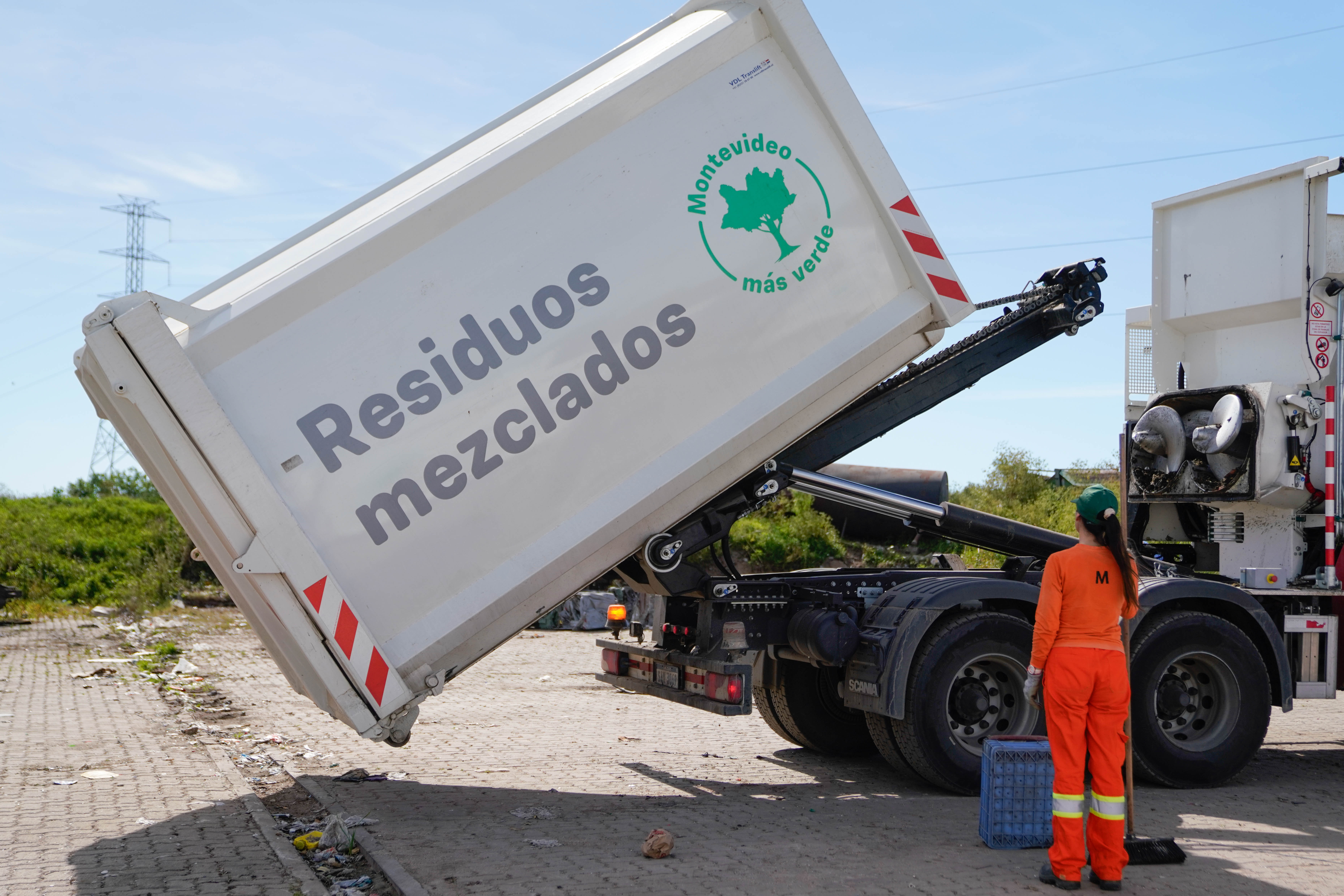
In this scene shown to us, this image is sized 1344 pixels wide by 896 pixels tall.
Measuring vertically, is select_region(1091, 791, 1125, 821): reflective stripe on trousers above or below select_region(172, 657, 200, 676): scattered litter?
above

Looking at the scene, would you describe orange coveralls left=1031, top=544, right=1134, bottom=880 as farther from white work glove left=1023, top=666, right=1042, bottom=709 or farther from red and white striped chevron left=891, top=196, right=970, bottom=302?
red and white striped chevron left=891, top=196, right=970, bottom=302

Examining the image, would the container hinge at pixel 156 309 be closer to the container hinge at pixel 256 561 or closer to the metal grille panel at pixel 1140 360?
the container hinge at pixel 256 561

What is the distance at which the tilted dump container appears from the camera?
4.65 metres

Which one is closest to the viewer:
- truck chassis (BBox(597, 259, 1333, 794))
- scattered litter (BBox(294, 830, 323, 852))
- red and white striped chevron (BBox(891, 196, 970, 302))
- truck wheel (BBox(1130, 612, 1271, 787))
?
scattered litter (BBox(294, 830, 323, 852))

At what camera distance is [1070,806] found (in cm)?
458

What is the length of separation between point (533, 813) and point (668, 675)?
1.08 metres

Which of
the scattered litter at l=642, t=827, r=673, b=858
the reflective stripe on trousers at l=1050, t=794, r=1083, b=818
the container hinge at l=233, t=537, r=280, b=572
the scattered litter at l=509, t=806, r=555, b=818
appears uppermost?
the container hinge at l=233, t=537, r=280, b=572

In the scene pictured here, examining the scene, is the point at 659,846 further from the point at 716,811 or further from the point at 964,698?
the point at 964,698

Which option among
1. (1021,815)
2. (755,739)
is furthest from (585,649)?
(1021,815)

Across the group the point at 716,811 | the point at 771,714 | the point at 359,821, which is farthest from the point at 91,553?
the point at 716,811

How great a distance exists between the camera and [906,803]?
243 inches

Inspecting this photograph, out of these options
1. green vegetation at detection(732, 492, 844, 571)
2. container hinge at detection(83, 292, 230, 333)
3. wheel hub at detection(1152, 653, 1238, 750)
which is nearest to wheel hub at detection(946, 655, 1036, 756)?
wheel hub at detection(1152, 653, 1238, 750)

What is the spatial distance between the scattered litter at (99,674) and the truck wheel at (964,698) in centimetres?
880

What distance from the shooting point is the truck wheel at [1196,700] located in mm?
6625
